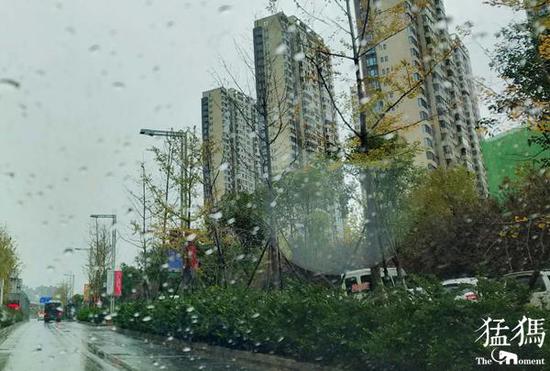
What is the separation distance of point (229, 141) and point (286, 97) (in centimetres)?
317

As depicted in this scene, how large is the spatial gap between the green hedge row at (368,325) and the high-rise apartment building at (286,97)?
12.6 ft

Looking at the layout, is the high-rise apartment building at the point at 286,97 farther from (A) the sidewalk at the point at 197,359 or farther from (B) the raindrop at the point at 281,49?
(A) the sidewalk at the point at 197,359

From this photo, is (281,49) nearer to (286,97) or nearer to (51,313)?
(286,97)

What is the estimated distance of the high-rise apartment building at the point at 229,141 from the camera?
43.7ft

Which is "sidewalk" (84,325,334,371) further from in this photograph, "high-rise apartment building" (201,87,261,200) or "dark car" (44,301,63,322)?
"dark car" (44,301,63,322)

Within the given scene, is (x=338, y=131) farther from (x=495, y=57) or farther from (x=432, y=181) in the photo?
(x=432, y=181)

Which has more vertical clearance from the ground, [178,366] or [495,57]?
[495,57]

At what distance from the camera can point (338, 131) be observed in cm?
1100

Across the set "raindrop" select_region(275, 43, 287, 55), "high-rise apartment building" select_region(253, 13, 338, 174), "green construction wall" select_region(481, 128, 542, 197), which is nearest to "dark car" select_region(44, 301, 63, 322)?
"green construction wall" select_region(481, 128, 542, 197)

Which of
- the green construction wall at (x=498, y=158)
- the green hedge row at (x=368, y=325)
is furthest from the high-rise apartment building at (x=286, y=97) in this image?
the green construction wall at (x=498, y=158)

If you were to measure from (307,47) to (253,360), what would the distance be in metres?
6.02

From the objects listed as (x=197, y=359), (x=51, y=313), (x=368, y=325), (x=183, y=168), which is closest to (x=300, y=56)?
(x=368, y=325)

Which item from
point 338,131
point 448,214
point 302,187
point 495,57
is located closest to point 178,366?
point 338,131

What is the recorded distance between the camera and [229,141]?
14719 mm
